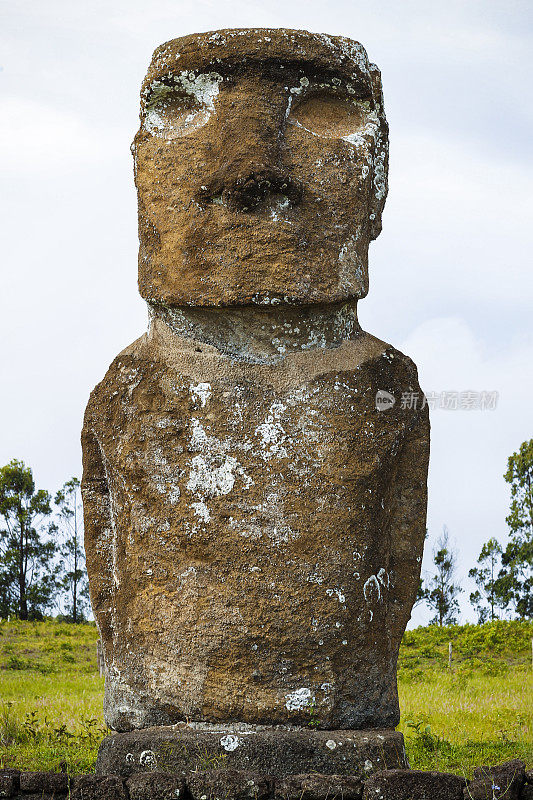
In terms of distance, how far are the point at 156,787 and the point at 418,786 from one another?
1088 mm

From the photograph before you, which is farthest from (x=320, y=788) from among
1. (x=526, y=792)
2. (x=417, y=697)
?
(x=417, y=697)

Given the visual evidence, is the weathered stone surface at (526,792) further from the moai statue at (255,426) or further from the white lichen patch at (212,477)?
the white lichen patch at (212,477)

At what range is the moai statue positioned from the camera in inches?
191

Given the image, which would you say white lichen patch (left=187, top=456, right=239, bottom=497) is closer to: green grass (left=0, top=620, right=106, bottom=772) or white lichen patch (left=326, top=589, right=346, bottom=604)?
white lichen patch (left=326, top=589, right=346, bottom=604)

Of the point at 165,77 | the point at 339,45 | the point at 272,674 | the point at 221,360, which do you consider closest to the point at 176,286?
the point at 221,360

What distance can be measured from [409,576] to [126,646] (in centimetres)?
155

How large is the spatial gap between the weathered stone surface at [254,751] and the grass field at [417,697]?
0.82 meters

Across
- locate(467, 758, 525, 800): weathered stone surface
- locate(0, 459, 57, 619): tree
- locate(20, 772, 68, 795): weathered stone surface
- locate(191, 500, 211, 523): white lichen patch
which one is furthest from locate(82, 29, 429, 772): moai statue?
locate(0, 459, 57, 619): tree

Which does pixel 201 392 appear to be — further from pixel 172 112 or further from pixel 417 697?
pixel 417 697

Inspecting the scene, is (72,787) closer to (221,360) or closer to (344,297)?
(221,360)

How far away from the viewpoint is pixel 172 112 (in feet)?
17.7

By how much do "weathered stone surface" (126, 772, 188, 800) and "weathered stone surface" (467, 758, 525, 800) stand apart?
3.92 ft

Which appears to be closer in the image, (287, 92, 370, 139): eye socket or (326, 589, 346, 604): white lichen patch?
(326, 589, 346, 604): white lichen patch

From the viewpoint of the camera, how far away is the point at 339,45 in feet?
17.5
